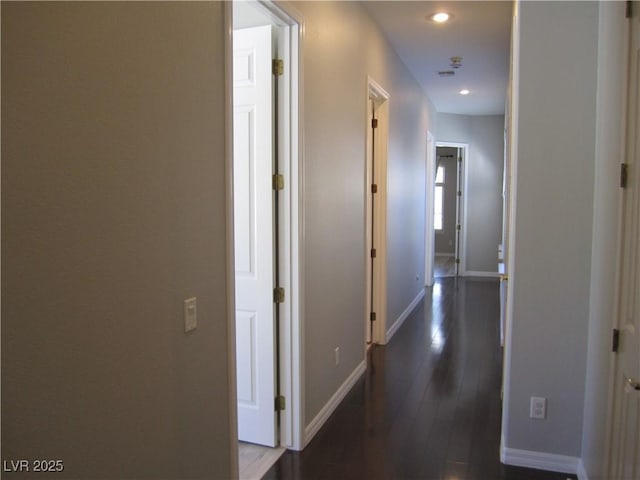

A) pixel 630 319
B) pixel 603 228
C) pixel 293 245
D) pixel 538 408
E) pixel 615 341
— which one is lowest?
pixel 538 408

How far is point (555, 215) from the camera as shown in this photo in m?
2.54

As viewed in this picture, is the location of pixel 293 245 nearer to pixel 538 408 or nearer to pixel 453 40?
pixel 538 408

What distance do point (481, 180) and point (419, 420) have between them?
6.85 metres

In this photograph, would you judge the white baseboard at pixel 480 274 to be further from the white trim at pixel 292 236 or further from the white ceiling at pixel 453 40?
the white trim at pixel 292 236

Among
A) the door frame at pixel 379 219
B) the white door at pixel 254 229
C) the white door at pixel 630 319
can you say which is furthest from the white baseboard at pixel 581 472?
the door frame at pixel 379 219

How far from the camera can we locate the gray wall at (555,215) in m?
2.47

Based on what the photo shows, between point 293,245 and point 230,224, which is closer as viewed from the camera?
point 230,224

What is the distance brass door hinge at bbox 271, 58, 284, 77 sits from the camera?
8.86ft

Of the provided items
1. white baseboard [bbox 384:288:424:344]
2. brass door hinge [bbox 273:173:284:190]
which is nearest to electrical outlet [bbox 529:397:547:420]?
brass door hinge [bbox 273:173:284:190]

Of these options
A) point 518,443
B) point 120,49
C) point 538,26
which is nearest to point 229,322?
point 120,49

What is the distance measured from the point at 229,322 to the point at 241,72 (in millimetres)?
1437

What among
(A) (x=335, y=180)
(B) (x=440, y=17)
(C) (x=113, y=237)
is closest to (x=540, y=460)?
(A) (x=335, y=180)

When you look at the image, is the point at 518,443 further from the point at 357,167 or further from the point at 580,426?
the point at 357,167

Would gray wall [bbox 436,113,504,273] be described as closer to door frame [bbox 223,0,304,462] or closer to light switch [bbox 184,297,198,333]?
door frame [bbox 223,0,304,462]
